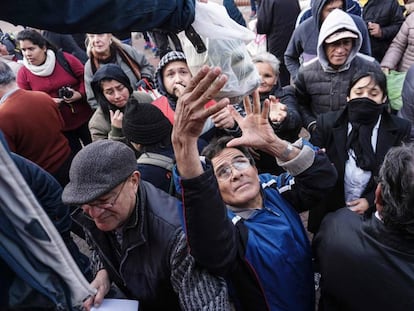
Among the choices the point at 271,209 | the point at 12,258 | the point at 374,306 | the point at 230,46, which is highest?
the point at 230,46

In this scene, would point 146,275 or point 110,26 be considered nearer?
point 110,26

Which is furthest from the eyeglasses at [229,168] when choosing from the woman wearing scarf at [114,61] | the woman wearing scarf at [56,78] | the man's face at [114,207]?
the woman wearing scarf at [56,78]

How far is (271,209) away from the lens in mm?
1664

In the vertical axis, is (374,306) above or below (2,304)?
below

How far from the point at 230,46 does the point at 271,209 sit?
789mm

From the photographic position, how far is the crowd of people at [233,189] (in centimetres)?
120

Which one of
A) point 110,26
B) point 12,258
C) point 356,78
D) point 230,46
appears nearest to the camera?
point 12,258

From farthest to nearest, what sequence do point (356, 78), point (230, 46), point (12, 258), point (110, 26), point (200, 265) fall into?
point (356, 78)
point (200, 265)
point (230, 46)
point (110, 26)
point (12, 258)

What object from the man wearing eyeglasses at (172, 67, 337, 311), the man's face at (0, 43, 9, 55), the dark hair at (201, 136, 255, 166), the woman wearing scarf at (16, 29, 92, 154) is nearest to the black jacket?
the man wearing eyeglasses at (172, 67, 337, 311)

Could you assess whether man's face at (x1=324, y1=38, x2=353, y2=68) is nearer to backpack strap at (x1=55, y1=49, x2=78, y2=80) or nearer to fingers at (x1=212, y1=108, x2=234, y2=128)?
fingers at (x1=212, y1=108, x2=234, y2=128)

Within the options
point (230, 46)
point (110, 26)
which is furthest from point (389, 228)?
point (110, 26)

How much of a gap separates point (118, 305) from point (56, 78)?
2655 mm

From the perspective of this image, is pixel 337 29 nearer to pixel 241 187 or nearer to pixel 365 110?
pixel 365 110

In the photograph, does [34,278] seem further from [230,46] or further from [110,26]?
[230,46]
